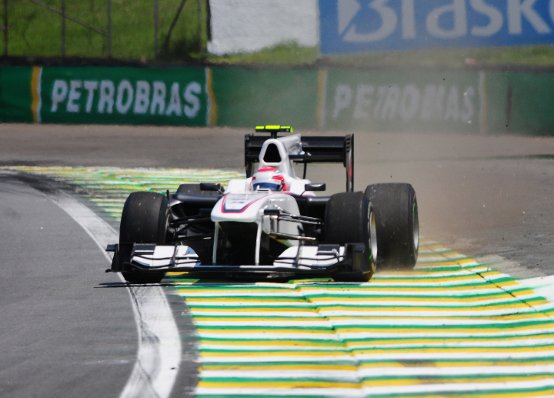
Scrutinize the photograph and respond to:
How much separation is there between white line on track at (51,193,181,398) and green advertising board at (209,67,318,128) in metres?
17.9

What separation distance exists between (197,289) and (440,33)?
23.6 m

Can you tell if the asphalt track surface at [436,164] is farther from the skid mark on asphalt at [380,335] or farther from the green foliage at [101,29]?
the green foliage at [101,29]

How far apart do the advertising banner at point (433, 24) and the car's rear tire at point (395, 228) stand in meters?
22.1

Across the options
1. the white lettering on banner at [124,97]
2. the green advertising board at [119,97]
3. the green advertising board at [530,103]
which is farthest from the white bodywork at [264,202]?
the white lettering on banner at [124,97]

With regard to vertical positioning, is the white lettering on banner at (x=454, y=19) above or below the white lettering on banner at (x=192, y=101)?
above

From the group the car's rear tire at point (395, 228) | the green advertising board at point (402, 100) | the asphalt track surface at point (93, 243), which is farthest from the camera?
the green advertising board at point (402, 100)

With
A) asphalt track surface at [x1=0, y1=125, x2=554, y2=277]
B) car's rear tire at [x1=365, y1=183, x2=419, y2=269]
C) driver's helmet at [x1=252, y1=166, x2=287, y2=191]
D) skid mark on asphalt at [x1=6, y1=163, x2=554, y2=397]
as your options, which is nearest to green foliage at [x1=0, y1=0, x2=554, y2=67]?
asphalt track surface at [x1=0, y1=125, x2=554, y2=277]

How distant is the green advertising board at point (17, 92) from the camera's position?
1257 inches

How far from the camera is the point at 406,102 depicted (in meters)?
30.4

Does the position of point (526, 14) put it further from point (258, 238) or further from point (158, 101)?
point (258, 238)

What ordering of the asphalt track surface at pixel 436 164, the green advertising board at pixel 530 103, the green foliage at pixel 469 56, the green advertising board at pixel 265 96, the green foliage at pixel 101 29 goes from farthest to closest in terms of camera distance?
the green foliage at pixel 101 29
the green foliage at pixel 469 56
the green advertising board at pixel 265 96
the green advertising board at pixel 530 103
the asphalt track surface at pixel 436 164

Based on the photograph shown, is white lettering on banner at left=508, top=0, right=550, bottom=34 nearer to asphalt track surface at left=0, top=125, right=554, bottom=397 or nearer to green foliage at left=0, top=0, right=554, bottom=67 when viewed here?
green foliage at left=0, top=0, right=554, bottom=67

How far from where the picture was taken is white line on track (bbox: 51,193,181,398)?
7.89 meters

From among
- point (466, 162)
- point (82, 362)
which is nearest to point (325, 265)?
point (82, 362)
